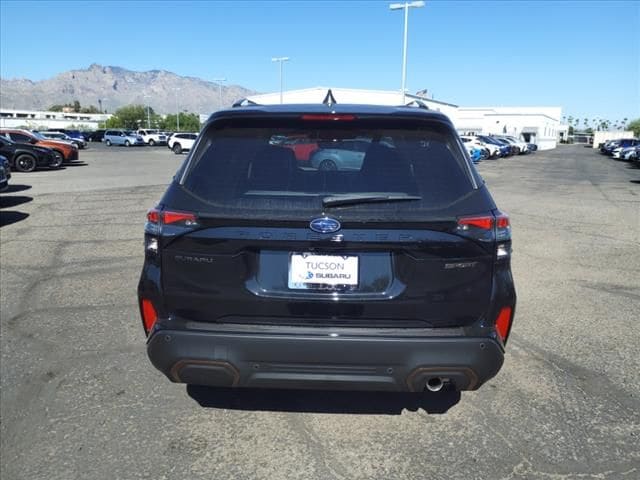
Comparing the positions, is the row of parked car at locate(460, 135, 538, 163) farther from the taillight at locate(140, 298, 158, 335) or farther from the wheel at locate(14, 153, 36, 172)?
the taillight at locate(140, 298, 158, 335)

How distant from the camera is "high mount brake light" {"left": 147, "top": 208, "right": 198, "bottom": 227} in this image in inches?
→ 101

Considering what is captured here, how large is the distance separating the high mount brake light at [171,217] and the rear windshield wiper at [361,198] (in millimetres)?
Result: 654

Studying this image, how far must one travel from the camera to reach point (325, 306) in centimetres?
257

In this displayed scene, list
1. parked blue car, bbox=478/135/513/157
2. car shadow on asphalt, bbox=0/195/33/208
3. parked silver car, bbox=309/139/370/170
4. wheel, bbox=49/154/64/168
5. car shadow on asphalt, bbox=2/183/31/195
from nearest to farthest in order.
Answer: parked silver car, bbox=309/139/370/170, car shadow on asphalt, bbox=0/195/33/208, car shadow on asphalt, bbox=2/183/31/195, wheel, bbox=49/154/64/168, parked blue car, bbox=478/135/513/157

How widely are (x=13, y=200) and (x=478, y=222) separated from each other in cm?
1275

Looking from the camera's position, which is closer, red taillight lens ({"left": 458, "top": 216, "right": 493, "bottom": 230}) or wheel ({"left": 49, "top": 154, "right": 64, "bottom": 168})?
red taillight lens ({"left": 458, "top": 216, "right": 493, "bottom": 230})

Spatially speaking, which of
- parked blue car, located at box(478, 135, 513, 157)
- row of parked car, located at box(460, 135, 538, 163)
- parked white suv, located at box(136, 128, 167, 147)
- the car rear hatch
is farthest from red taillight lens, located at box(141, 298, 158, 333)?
parked white suv, located at box(136, 128, 167, 147)

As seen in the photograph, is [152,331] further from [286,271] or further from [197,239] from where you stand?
[286,271]

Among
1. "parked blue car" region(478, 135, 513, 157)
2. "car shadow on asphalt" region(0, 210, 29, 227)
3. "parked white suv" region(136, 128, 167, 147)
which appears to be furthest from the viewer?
"parked white suv" region(136, 128, 167, 147)

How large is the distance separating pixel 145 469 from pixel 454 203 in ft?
6.95

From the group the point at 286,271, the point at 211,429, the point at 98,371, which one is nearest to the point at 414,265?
the point at 286,271

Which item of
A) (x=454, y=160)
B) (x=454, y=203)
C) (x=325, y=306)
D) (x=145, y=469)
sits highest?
(x=454, y=160)

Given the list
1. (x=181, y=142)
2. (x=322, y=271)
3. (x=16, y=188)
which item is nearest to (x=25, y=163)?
(x=16, y=188)

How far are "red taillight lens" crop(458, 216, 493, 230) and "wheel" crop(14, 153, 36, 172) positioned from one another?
73.8 ft
